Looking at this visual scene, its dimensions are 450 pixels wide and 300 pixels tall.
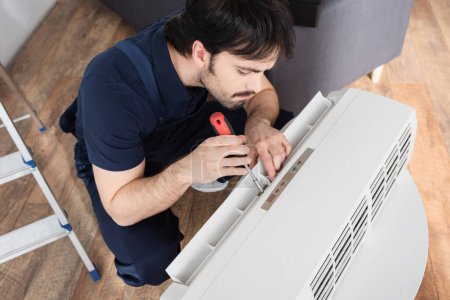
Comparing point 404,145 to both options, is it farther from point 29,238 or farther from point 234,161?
point 29,238

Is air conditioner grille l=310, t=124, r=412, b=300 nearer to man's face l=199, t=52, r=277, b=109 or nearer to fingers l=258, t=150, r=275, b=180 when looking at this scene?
fingers l=258, t=150, r=275, b=180

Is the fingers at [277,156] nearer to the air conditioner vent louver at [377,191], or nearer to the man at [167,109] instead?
the man at [167,109]

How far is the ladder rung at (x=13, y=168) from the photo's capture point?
1.18 metres

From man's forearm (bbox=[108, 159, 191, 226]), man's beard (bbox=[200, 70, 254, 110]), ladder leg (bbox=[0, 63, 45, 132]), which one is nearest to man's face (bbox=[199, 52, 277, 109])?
man's beard (bbox=[200, 70, 254, 110])

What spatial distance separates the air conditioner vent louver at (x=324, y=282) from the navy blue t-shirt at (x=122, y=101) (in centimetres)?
52

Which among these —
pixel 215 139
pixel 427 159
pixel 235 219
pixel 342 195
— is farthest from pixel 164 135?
pixel 427 159

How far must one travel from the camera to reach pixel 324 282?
0.70 meters

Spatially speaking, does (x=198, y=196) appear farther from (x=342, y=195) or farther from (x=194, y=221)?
(x=342, y=195)

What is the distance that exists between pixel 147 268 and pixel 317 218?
0.61 metres

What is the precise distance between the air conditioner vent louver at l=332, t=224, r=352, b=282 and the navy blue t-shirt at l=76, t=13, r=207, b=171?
51 centimetres

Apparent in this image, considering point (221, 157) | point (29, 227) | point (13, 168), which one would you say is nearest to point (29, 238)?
point (29, 227)

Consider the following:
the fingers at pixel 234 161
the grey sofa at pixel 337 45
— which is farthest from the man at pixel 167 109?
the grey sofa at pixel 337 45

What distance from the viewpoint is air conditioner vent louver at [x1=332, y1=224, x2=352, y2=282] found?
2.34ft

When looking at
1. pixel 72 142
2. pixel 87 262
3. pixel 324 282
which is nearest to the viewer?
pixel 324 282
